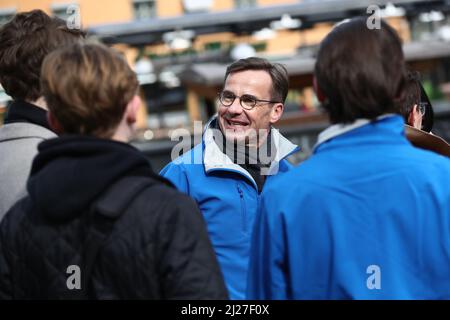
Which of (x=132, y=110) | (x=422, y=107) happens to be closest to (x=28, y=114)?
(x=132, y=110)

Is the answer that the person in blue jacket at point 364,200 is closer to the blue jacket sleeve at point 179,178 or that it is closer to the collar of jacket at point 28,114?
the collar of jacket at point 28,114

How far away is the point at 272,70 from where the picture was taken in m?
3.18

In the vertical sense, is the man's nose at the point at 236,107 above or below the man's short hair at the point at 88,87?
below

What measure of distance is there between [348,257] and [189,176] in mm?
1236

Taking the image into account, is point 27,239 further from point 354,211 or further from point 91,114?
point 354,211

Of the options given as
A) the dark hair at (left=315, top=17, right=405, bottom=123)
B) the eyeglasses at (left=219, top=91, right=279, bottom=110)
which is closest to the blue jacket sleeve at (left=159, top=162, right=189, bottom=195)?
the eyeglasses at (left=219, top=91, right=279, bottom=110)

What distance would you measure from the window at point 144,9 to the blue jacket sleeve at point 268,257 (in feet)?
107

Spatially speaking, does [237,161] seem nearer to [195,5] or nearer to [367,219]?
[367,219]

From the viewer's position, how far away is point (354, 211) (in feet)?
5.59

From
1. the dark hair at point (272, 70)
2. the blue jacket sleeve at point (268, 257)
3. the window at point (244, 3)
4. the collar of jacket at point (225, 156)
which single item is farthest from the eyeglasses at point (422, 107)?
the window at point (244, 3)

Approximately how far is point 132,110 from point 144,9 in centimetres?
3284

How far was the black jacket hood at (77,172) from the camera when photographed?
1.66 m

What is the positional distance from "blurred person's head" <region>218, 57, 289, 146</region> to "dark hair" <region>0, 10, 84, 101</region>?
95 centimetres
